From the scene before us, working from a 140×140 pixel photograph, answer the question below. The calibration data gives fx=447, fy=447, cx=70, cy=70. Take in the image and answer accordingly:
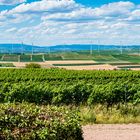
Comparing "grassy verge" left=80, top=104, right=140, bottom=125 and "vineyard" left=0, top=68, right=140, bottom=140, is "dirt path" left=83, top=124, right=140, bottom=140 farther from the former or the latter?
"vineyard" left=0, top=68, right=140, bottom=140

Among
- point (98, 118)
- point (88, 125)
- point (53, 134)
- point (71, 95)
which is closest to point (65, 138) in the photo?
point (53, 134)

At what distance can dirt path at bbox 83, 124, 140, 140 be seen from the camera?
588 inches

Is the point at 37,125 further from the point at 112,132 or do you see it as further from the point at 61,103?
the point at 61,103

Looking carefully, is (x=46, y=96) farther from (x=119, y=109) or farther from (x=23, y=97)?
(x=119, y=109)

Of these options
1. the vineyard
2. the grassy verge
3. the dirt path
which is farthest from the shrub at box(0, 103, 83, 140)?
the grassy verge

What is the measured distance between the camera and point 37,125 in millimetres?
8883

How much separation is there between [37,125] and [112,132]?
7573mm

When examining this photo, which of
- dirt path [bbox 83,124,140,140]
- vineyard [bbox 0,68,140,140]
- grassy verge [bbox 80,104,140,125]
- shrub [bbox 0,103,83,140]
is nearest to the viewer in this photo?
shrub [bbox 0,103,83,140]

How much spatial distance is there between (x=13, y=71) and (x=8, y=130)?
50.4 meters

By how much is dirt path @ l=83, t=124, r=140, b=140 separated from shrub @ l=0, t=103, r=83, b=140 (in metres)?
5.22

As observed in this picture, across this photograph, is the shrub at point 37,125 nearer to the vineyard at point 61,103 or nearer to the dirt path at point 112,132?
the vineyard at point 61,103

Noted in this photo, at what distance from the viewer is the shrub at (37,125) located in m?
8.42

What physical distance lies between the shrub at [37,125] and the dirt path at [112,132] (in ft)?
17.1

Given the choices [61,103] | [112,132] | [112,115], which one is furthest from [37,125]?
[61,103]
